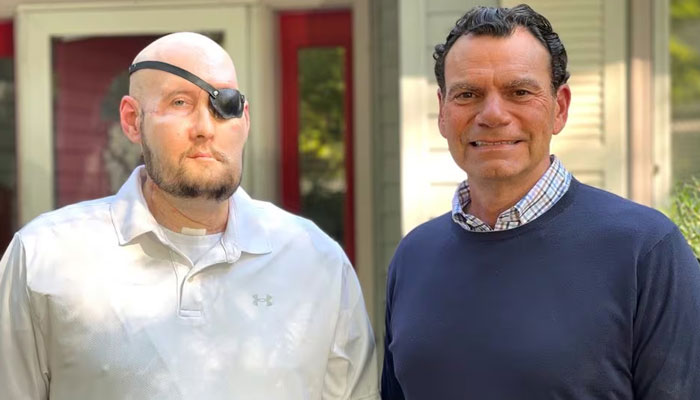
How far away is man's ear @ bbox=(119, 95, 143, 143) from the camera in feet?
8.07

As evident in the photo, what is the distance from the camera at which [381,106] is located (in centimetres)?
523

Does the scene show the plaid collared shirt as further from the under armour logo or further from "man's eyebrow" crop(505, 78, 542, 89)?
the under armour logo

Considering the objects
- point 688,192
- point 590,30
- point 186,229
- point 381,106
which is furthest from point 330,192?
point 186,229

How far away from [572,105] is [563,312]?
2564mm

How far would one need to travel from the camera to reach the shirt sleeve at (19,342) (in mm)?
2357

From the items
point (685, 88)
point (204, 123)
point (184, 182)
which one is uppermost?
point (685, 88)

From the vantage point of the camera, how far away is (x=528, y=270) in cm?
221

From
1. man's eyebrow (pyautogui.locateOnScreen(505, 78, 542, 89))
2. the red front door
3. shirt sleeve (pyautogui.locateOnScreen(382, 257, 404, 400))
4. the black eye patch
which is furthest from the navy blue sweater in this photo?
the red front door

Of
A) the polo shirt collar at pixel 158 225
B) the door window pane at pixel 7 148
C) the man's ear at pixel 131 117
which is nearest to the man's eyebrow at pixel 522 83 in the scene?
the polo shirt collar at pixel 158 225

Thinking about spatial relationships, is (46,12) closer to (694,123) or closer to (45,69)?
(45,69)

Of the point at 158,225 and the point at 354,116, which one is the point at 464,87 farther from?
the point at 354,116

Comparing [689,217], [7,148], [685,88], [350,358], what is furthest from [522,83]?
[7,148]

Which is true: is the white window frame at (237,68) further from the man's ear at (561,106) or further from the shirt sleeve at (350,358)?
the man's ear at (561,106)

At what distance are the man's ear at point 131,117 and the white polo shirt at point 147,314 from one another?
140 mm
